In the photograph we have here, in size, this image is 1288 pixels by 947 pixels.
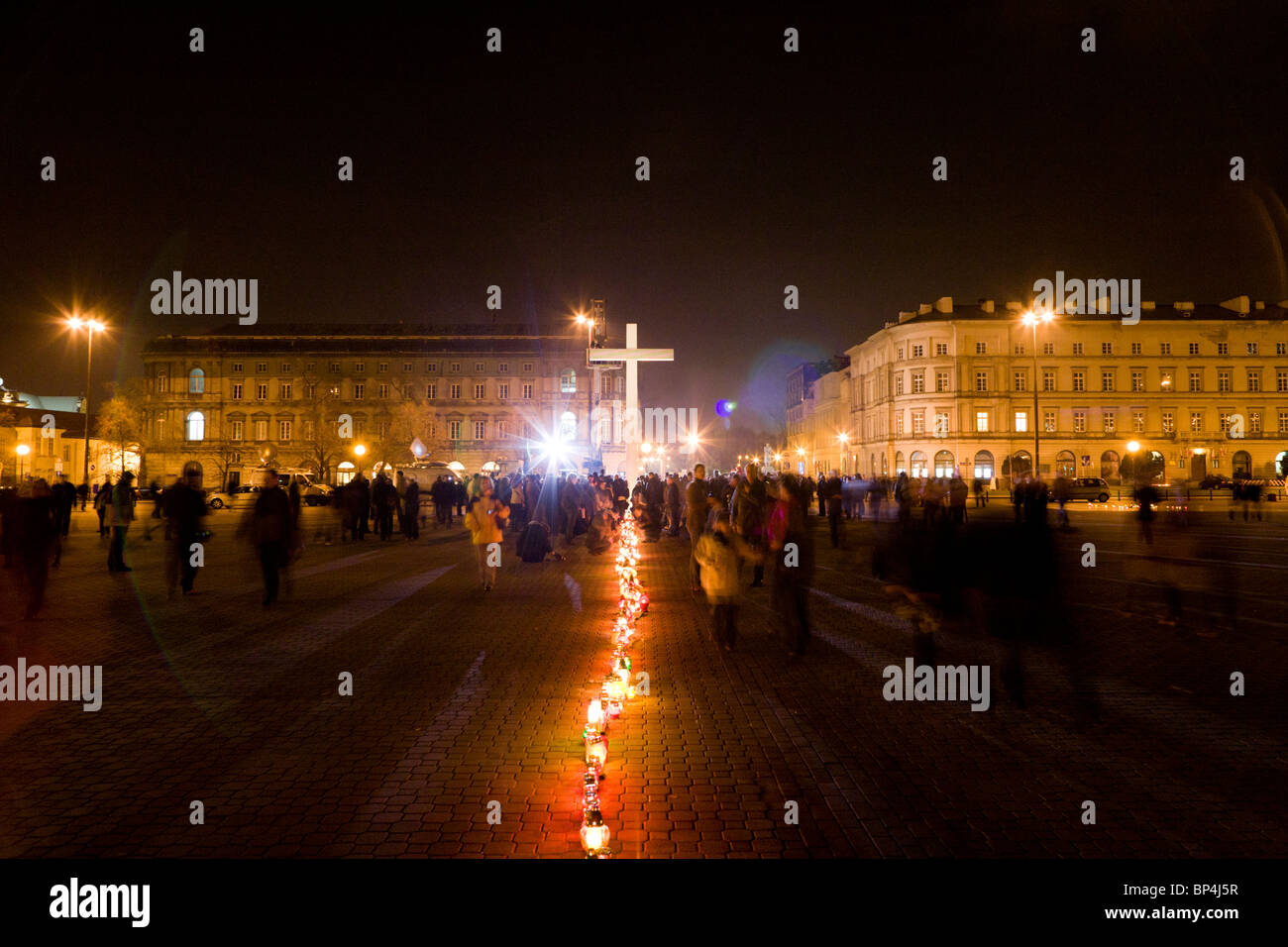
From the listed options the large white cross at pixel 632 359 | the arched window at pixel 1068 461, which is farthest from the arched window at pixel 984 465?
the large white cross at pixel 632 359

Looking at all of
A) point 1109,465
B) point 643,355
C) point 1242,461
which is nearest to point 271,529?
point 643,355

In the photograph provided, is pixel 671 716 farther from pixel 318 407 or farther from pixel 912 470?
pixel 912 470

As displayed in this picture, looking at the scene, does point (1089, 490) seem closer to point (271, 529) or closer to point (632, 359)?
point (632, 359)

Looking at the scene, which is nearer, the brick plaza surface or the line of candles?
the line of candles

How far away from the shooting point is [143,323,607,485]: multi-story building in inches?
3531

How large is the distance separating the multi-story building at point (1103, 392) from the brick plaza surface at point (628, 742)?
232 feet

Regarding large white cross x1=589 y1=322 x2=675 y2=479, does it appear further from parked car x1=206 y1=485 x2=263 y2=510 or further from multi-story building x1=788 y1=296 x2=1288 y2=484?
multi-story building x1=788 y1=296 x2=1288 y2=484

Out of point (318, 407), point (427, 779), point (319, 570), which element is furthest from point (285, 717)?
point (318, 407)

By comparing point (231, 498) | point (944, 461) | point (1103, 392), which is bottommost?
point (231, 498)

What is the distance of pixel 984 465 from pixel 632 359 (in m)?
39.1

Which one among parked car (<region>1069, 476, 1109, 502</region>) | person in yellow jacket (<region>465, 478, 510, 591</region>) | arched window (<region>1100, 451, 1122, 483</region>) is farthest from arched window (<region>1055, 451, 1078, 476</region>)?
person in yellow jacket (<region>465, 478, 510, 591</region>)

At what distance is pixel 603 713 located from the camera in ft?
21.1

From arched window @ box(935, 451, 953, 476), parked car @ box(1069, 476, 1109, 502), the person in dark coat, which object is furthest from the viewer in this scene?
arched window @ box(935, 451, 953, 476)

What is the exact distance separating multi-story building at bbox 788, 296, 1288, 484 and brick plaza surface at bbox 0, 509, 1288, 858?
70.6m
